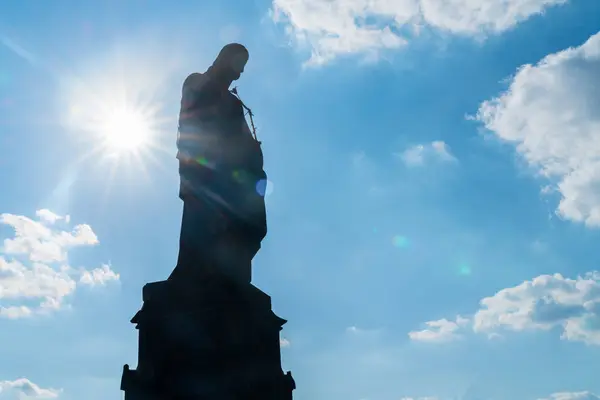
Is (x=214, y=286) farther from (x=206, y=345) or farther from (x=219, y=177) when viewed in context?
(x=219, y=177)

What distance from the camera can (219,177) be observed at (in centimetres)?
1127

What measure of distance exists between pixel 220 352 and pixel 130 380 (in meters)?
1.37

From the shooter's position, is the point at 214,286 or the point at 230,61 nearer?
the point at 214,286

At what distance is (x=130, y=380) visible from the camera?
9.88m

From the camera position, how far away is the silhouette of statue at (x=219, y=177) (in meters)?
11.0

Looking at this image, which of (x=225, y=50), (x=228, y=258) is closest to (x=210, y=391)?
(x=228, y=258)

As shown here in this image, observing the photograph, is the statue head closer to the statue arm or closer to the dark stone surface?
the dark stone surface

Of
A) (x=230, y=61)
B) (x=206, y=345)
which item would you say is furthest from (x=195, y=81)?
(x=206, y=345)

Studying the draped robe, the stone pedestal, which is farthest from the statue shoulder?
the stone pedestal

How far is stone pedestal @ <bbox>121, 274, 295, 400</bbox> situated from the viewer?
9.84m

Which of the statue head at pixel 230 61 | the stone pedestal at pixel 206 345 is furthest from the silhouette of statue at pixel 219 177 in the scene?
the stone pedestal at pixel 206 345

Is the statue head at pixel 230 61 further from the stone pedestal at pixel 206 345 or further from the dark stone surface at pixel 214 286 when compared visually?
the stone pedestal at pixel 206 345

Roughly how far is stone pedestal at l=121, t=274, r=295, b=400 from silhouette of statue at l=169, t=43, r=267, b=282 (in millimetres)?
477

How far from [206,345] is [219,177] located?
2827 millimetres
